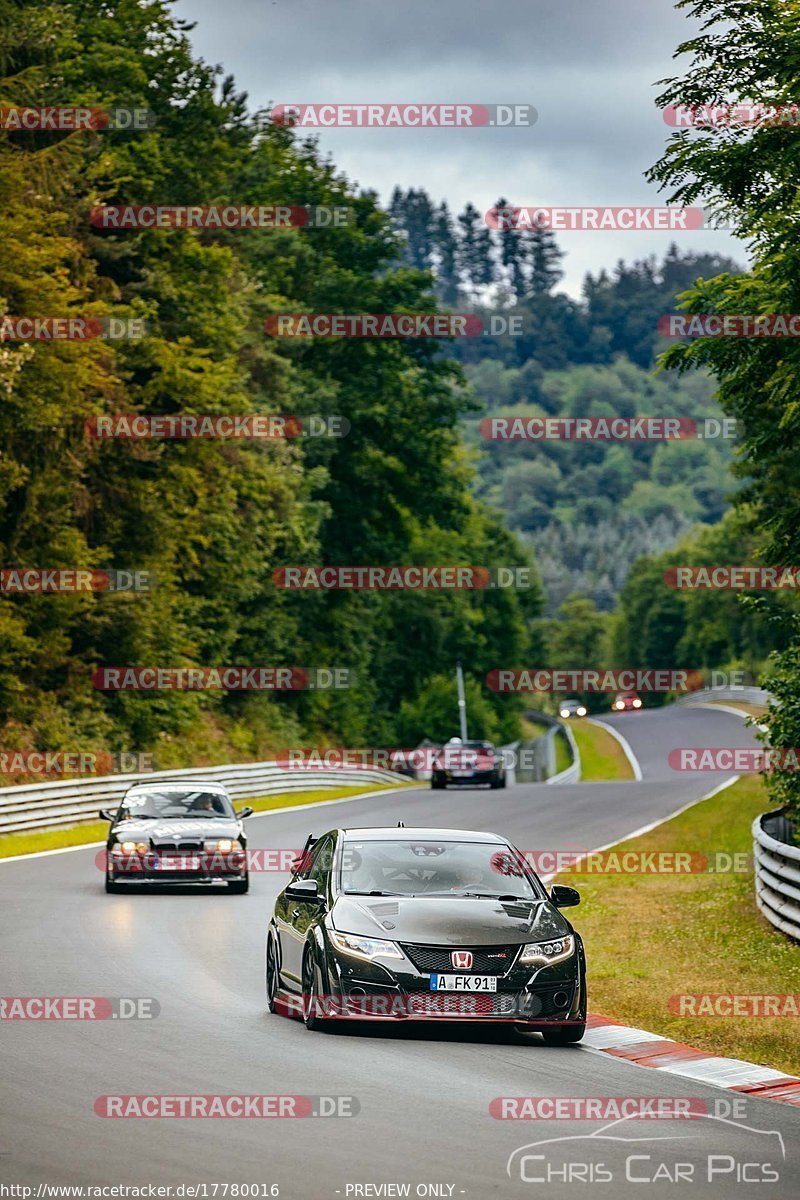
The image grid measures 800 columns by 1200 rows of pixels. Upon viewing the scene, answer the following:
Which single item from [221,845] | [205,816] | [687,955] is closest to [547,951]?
[687,955]

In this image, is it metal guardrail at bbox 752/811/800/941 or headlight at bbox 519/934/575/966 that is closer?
headlight at bbox 519/934/575/966

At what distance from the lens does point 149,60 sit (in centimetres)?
5053

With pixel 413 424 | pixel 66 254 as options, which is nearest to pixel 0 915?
pixel 66 254

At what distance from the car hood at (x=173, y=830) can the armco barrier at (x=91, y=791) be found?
2.12 m

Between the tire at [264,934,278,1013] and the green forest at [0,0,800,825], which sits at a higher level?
the green forest at [0,0,800,825]

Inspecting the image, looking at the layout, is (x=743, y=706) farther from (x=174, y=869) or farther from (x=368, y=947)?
(x=368, y=947)

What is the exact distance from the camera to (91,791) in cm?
3691

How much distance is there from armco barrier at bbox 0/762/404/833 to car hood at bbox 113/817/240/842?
2124 millimetres

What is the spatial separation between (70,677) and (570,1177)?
3727cm

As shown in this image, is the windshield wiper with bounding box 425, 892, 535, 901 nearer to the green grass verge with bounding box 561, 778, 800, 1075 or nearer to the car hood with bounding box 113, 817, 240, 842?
the green grass verge with bounding box 561, 778, 800, 1075

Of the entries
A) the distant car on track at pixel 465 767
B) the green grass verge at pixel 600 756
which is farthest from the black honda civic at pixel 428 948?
the green grass verge at pixel 600 756

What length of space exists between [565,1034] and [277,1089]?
292 cm

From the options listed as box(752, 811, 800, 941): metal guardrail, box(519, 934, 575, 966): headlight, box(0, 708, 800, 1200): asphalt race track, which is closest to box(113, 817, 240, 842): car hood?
box(0, 708, 800, 1200): asphalt race track

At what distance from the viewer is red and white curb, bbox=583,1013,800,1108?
10305 millimetres
